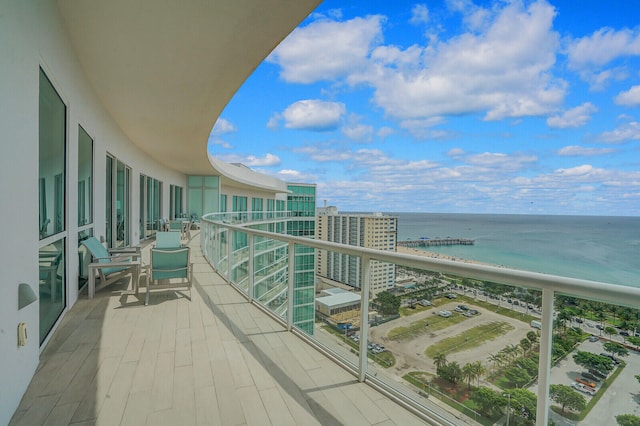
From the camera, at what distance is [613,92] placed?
3309cm

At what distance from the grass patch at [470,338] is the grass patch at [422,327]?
0.27 feet

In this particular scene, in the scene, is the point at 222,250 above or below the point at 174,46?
below

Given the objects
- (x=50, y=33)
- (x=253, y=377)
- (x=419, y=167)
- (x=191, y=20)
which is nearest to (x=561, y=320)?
(x=253, y=377)

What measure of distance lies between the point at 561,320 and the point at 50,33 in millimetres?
4891

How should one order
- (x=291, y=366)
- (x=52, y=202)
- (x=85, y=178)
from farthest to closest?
(x=85, y=178), (x=52, y=202), (x=291, y=366)

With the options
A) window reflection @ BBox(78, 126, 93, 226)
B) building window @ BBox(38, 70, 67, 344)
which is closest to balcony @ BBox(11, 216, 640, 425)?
building window @ BBox(38, 70, 67, 344)

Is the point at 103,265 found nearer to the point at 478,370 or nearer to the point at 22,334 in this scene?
the point at 22,334

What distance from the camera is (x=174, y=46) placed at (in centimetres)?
412

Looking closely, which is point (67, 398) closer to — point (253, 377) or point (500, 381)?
point (253, 377)

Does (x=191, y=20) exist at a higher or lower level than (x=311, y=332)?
higher

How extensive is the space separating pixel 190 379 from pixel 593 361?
2.62 meters

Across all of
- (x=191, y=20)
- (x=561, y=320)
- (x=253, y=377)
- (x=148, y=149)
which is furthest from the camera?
(x=148, y=149)

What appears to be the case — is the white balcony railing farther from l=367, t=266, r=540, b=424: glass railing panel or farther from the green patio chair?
the green patio chair

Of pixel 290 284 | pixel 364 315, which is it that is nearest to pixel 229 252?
pixel 290 284
